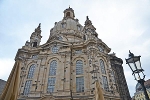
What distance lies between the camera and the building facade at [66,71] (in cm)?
2189

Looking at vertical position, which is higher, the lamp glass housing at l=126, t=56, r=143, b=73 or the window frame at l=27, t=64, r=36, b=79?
the window frame at l=27, t=64, r=36, b=79

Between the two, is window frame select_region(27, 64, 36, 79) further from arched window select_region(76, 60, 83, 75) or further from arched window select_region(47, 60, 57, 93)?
arched window select_region(76, 60, 83, 75)

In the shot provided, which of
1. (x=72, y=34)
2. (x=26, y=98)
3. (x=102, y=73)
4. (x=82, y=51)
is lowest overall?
(x=26, y=98)

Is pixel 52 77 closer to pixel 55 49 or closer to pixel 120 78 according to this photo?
pixel 55 49

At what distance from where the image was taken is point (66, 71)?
24.5m

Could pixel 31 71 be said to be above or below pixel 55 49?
below

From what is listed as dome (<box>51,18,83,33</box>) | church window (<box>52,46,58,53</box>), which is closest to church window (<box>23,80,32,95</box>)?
church window (<box>52,46,58,53</box>)

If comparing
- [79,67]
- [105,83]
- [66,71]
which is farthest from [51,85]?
[105,83]

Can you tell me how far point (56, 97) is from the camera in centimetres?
2136

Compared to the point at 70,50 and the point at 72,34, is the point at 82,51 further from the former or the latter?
the point at 72,34

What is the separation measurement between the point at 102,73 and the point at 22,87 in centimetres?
1544

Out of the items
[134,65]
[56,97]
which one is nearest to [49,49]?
[56,97]

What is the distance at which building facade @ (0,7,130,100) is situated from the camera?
71.8 feet

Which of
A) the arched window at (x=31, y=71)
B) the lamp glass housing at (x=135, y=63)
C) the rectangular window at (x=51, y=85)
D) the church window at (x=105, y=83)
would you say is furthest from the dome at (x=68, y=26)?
the lamp glass housing at (x=135, y=63)
